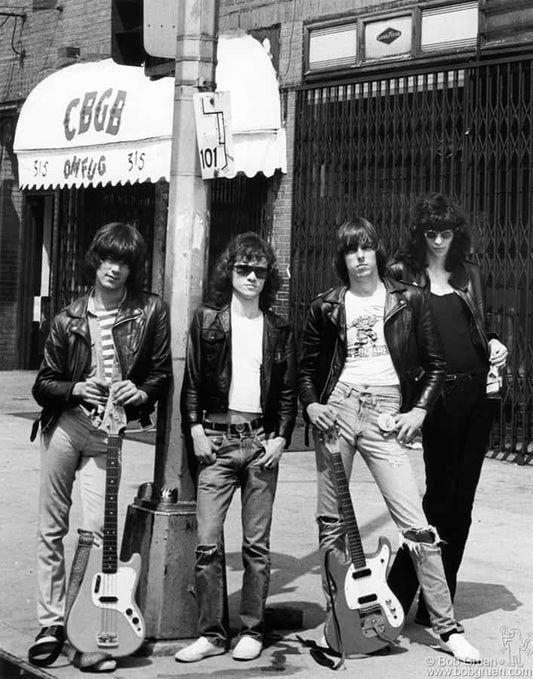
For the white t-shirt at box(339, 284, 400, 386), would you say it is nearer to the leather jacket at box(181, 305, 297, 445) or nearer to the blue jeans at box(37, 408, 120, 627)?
the leather jacket at box(181, 305, 297, 445)

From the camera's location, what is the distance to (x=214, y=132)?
233 inches

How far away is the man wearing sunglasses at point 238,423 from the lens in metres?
5.59

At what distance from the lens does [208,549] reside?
219 inches

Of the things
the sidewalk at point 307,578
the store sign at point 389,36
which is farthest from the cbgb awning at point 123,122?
the sidewalk at point 307,578

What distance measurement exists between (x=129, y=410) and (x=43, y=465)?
463mm

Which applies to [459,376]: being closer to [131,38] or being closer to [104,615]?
[104,615]

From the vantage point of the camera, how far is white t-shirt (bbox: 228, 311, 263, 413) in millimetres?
5656

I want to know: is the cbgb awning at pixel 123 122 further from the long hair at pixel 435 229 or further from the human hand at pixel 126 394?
the human hand at pixel 126 394

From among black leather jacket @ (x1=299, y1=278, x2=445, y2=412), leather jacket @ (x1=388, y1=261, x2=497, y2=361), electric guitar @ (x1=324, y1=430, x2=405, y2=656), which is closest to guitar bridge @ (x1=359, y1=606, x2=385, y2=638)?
electric guitar @ (x1=324, y1=430, x2=405, y2=656)

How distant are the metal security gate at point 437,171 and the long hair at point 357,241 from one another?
589 cm

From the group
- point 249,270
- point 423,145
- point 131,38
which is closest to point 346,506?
point 249,270

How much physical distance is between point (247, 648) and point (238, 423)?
3.29 ft

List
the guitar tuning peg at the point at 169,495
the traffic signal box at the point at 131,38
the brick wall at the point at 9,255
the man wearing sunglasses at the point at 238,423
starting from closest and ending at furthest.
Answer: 1. the man wearing sunglasses at the point at 238,423
2. the guitar tuning peg at the point at 169,495
3. the traffic signal box at the point at 131,38
4. the brick wall at the point at 9,255

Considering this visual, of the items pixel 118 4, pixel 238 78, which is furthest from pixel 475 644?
pixel 238 78
